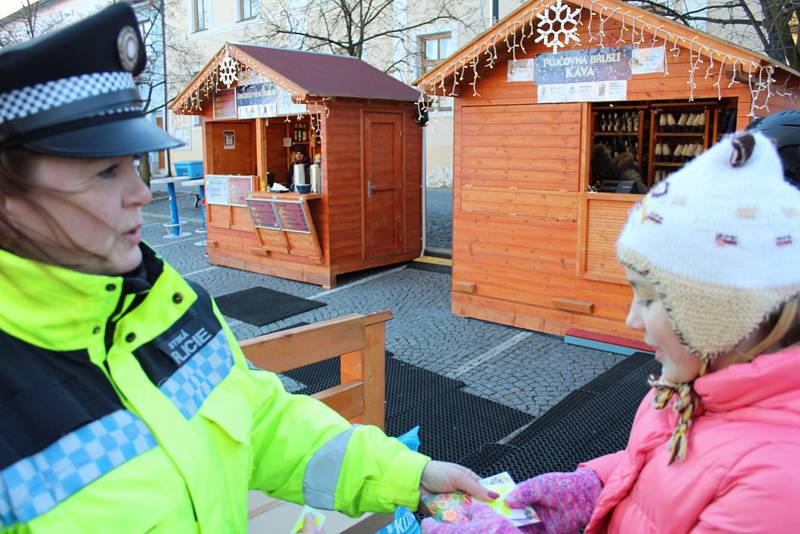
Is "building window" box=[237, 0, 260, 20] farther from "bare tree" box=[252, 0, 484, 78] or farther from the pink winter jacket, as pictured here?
the pink winter jacket

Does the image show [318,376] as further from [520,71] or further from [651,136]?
[651,136]

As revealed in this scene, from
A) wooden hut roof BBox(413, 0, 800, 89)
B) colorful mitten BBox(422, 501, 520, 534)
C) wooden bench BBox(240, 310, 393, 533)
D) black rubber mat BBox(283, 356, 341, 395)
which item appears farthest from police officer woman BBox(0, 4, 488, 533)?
wooden hut roof BBox(413, 0, 800, 89)

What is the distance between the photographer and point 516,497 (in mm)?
1887

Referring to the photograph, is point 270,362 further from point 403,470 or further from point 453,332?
point 453,332

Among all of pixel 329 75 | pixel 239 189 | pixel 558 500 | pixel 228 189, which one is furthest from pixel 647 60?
pixel 228 189

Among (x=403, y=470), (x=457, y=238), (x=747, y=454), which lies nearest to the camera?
(x=747, y=454)

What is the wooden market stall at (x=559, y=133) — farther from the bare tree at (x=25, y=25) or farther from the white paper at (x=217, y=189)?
the bare tree at (x=25, y=25)

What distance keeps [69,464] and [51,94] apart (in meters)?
0.67

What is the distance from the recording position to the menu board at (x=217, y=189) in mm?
12117

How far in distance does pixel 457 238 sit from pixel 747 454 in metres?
7.15

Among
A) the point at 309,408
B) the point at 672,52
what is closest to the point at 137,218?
the point at 309,408

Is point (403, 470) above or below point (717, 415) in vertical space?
below

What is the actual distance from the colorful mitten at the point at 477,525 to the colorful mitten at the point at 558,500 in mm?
170

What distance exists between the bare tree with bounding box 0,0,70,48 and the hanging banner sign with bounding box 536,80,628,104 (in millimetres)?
17337
